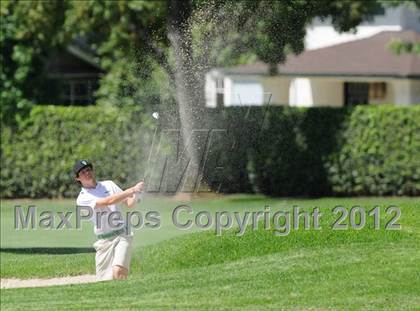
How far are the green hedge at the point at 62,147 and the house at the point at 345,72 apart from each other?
5410 millimetres

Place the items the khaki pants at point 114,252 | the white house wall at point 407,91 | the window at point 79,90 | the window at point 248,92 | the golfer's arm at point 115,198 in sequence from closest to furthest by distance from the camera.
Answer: the golfer's arm at point 115,198, the khaki pants at point 114,252, the window at point 248,92, the white house wall at point 407,91, the window at point 79,90

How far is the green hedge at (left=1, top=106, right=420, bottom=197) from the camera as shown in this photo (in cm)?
2655

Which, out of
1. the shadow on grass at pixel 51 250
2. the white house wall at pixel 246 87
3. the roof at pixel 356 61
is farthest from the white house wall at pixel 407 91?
the shadow on grass at pixel 51 250

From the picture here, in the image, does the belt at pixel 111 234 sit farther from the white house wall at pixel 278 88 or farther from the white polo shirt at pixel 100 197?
the white house wall at pixel 278 88

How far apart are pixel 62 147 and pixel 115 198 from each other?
14907 mm

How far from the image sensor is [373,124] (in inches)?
1050

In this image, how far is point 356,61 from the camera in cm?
3422

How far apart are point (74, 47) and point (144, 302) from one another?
Result: 23.8m

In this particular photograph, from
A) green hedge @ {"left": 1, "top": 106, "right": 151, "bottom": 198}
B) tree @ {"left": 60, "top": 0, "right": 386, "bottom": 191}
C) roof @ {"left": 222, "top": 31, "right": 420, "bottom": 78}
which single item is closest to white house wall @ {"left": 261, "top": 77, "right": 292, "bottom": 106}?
roof @ {"left": 222, "top": 31, "right": 420, "bottom": 78}

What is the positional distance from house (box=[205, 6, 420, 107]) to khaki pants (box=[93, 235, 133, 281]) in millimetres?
18781

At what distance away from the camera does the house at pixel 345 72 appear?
33.3 meters

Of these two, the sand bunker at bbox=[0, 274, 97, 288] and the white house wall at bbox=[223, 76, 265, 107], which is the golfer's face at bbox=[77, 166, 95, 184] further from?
the white house wall at bbox=[223, 76, 265, 107]

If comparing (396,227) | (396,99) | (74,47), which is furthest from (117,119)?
(396,227)

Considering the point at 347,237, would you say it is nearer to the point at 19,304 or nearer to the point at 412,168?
the point at 19,304
